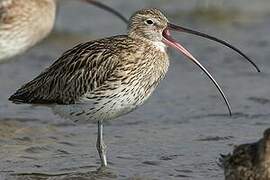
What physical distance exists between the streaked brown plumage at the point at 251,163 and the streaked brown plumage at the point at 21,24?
5183 millimetres

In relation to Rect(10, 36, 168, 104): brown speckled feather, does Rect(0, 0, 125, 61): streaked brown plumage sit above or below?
above

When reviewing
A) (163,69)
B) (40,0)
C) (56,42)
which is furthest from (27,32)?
(163,69)

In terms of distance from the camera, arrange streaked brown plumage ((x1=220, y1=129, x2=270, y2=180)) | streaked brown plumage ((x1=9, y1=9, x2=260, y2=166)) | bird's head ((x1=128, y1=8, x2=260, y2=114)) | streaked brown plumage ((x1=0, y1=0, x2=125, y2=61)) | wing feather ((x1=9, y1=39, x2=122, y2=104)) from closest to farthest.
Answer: streaked brown plumage ((x1=220, y1=129, x2=270, y2=180))
streaked brown plumage ((x1=9, y1=9, x2=260, y2=166))
wing feather ((x1=9, y1=39, x2=122, y2=104))
bird's head ((x1=128, y1=8, x2=260, y2=114))
streaked brown plumage ((x1=0, y1=0, x2=125, y2=61))

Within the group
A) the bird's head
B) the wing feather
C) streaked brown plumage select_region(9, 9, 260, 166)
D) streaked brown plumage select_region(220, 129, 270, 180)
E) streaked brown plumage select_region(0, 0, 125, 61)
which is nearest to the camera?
streaked brown plumage select_region(220, 129, 270, 180)

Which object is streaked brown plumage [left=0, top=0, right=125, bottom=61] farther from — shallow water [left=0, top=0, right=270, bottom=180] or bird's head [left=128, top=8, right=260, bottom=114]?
bird's head [left=128, top=8, right=260, bottom=114]

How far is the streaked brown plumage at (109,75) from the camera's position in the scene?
34.4ft

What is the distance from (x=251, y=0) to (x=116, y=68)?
7.89 m

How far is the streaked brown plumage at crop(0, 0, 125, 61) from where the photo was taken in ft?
45.4

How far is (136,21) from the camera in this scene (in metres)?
10.9

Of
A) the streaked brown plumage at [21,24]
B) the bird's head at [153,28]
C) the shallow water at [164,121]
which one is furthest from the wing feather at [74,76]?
the streaked brown plumage at [21,24]

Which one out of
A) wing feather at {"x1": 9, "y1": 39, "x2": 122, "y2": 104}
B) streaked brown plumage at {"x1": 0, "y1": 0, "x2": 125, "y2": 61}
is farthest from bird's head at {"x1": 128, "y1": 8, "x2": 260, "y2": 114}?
streaked brown plumage at {"x1": 0, "y1": 0, "x2": 125, "y2": 61}

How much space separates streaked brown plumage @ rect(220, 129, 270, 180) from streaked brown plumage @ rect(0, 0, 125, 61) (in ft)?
17.0

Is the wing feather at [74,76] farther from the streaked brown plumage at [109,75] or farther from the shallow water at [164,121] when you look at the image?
the shallow water at [164,121]

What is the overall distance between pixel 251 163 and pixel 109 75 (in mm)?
1957
